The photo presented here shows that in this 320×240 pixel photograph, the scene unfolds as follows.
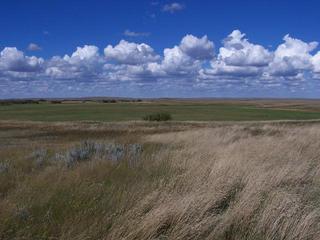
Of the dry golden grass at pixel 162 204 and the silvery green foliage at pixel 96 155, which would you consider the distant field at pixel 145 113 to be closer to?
the silvery green foliage at pixel 96 155

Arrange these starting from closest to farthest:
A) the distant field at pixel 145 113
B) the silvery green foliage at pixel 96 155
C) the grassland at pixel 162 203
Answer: the grassland at pixel 162 203 < the silvery green foliage at pixel 96 155 < the distant field at pixel 145 113

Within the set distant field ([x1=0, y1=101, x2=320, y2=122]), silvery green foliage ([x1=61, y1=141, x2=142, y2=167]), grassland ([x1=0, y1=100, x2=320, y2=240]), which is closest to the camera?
grassland ([x1=0, y1=100, x2=320, y2=240])

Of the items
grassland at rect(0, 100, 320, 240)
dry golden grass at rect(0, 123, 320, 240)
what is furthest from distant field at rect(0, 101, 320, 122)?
dry golden grass at rect(0, 123, 320, 240)

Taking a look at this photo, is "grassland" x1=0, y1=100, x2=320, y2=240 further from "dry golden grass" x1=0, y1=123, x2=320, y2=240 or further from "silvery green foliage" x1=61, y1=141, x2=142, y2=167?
"silvery green foliage" x1=61, y1=141, x2=142, y2=167

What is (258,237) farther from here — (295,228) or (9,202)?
(9,202)

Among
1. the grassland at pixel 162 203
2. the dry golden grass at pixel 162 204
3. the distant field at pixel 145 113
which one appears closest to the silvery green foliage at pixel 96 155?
the grassland at pixel 162 203

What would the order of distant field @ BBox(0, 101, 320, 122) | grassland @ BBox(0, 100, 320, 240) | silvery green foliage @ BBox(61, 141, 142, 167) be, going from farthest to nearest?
1. distant field @ BBox(0, 101, 320, 122)
2. silvery green foliage @ BBox(61, 141, 142, 167)
3. grassland @ BBox(0, 100, 320, 240)

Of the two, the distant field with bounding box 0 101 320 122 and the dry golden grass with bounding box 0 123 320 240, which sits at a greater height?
the dry golden grass with bounding box 0 123 320 240

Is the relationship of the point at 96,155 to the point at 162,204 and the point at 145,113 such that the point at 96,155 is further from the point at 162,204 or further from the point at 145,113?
the point at 145,113

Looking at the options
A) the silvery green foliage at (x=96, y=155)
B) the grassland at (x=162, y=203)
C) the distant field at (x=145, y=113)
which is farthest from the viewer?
the distant field at (x=145, y=113)

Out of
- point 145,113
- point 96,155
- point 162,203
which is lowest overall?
point 145,113

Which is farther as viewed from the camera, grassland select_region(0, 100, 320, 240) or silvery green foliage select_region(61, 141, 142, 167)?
silvery green foliage select_region(61, 141, 142, 167)

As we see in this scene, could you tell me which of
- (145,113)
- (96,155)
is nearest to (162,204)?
(96,155)

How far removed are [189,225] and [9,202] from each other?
7.54 ft
